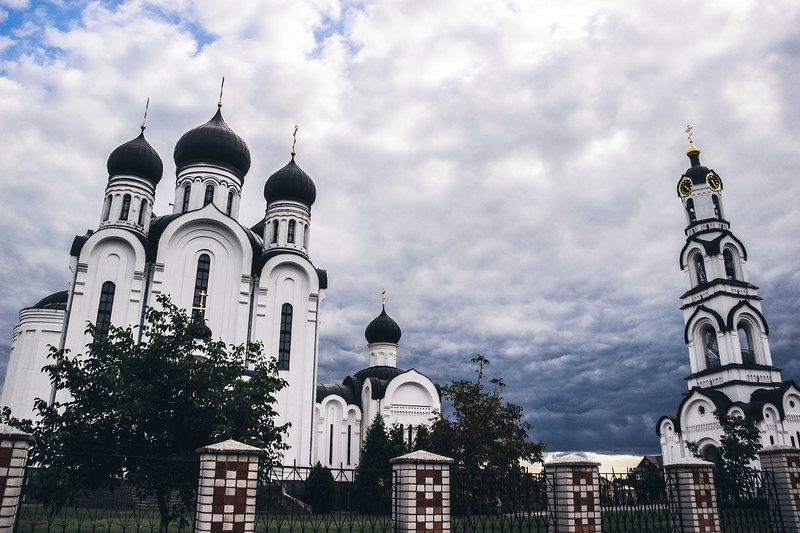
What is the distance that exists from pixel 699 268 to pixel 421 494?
31.5m

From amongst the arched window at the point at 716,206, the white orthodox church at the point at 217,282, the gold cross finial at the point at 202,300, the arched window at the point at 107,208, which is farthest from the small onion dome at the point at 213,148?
the arched window at the point at 716,206

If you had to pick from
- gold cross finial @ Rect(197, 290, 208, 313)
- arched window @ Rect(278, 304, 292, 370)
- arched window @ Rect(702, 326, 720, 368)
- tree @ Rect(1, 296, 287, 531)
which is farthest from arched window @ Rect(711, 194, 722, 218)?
tree @ Rect(1, 296, 287, 531)

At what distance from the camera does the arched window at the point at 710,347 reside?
3247cm

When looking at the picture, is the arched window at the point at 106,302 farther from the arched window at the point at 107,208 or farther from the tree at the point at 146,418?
the tree at the point at 146,418

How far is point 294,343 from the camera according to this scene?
27.5 m

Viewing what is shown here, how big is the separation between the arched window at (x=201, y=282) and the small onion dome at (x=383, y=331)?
507 inches

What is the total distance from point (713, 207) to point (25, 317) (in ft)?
128

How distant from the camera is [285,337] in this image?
27672 mm

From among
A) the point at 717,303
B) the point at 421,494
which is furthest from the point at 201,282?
the point at 717,303

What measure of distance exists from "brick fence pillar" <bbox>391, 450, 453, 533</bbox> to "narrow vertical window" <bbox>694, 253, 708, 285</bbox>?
1205 inches

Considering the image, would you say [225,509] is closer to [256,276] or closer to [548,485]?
[548,485]

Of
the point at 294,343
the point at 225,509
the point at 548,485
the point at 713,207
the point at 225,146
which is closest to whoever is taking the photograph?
the point at 225,509

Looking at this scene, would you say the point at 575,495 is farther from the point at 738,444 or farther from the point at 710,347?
the point at 710,347

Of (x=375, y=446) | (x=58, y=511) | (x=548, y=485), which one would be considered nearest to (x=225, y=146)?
(x=375, y=446)
